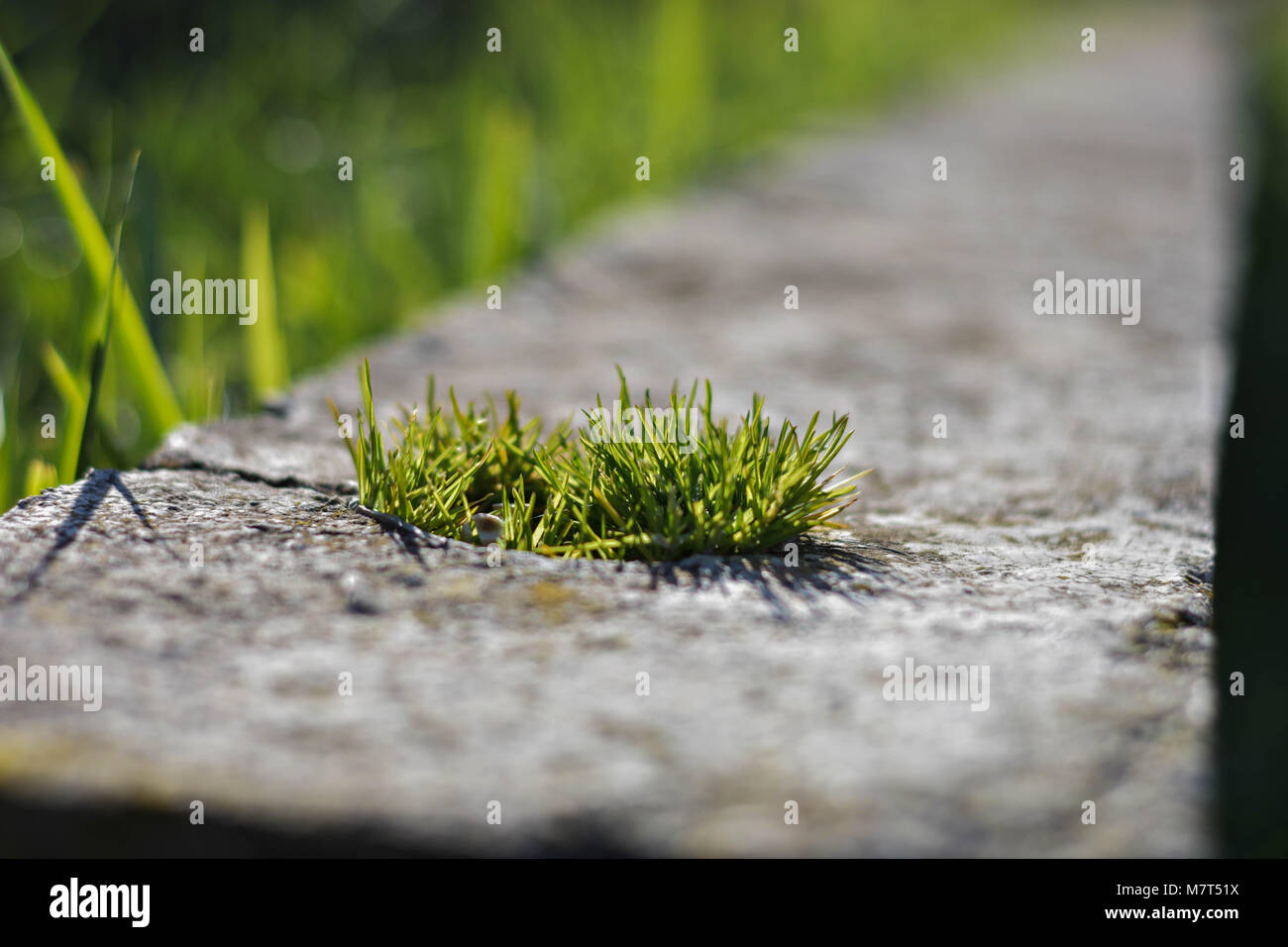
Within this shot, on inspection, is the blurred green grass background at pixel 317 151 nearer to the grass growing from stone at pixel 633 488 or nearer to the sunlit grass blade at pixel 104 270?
the sunlit grass blade at pixel 104 270

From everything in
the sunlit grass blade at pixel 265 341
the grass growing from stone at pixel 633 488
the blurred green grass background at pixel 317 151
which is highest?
the blurred green grass background at pixel 317 151

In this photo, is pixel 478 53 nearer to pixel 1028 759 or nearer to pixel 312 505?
pixel 312 505

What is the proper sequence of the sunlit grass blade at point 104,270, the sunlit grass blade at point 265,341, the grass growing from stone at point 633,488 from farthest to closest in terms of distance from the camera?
the sunlit grass blade at point 265,341, the sunlit grass blade at point 104,270, the grass growing from stone at point 633,488

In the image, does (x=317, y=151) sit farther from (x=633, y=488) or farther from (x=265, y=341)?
(x=633, y=488)

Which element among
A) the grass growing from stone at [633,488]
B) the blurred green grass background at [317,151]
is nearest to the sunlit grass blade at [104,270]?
the blurred green grass background at [317,151]

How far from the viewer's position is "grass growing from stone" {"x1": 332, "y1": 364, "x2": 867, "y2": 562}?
4.13 feet

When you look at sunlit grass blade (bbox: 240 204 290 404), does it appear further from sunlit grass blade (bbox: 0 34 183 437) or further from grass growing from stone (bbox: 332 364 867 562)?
grass growing from stone (bbox: 332 364 867 562)

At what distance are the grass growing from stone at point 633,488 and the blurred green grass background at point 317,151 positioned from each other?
49 centimetres

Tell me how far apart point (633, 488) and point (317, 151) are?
2502mm

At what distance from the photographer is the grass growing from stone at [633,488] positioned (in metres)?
1.26

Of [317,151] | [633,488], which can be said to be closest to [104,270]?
[633,488]

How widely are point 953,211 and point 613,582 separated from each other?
99.1 inches
